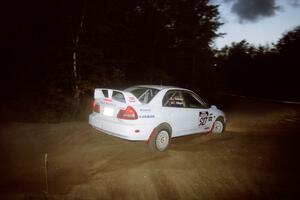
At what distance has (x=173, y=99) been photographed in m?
8.06

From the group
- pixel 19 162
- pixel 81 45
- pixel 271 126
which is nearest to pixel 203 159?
pixel 19 162

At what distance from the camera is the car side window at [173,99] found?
781 cm

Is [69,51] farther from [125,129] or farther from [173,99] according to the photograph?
[125,129]

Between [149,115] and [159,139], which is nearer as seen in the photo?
[149,115]

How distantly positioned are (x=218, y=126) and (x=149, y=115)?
377cm

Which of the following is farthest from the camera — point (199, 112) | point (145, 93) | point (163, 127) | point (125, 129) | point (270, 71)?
point (270, 71)

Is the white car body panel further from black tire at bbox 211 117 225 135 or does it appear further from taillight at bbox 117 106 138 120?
black tire at bbox 211 117 225 135

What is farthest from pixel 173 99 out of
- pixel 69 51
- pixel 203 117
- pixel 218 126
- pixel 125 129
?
pixel 69 51

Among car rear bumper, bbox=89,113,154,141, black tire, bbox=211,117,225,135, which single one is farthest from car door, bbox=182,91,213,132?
car rear bumper, bbox=89,113,154,141

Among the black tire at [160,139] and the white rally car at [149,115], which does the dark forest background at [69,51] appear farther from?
the black tire at [160,139]

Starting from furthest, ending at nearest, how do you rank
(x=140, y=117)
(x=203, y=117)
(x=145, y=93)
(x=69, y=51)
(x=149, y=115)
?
(x=69, y=51) < (x=203, y=117) < (x=145, y=93) < (x=149, y=115) < (x=140, y=117)

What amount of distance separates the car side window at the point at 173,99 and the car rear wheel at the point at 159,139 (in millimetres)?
705

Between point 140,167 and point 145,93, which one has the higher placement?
point 145,93

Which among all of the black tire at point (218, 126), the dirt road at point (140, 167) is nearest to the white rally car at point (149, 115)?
the dirt road at point (140, 167)
